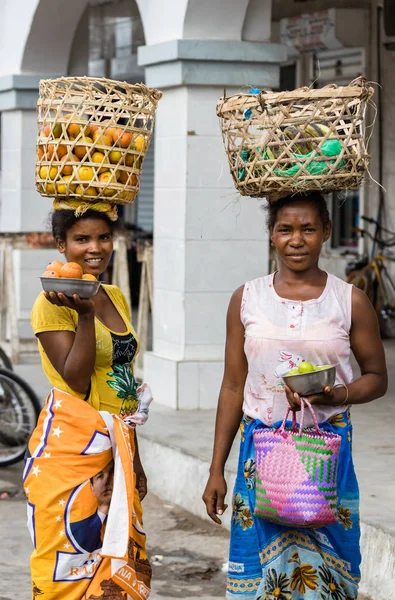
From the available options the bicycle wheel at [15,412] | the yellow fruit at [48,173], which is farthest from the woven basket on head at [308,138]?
the bicycle wheel at [15,412]

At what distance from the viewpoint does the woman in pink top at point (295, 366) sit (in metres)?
3.51

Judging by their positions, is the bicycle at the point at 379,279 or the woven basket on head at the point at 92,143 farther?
the bicycle at the point at 379,279

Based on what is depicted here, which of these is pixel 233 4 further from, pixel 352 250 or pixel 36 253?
pixel 352 250

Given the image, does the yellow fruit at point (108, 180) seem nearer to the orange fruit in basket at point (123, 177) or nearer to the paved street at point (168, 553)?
the orange fruit in basket at point (123, 177)

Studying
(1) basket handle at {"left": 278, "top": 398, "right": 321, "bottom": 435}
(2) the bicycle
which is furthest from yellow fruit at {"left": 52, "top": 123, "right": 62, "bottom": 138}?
(2) the bicycle

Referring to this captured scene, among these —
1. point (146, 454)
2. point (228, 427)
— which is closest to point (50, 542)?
point (228, 427)

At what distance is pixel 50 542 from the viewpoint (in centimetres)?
366

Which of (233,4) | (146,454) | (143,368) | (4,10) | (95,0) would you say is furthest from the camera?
(95,0)

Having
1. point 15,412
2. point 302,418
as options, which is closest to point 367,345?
point 302,418

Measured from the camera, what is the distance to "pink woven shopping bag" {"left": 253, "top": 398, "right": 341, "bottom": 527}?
3.31m

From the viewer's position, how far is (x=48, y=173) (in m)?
3.88

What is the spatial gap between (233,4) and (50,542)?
503 cm

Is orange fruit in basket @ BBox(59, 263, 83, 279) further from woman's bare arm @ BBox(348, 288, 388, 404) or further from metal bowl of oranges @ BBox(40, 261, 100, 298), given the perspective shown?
woman's bare arm @ BBox(348, 288, 388, 404)

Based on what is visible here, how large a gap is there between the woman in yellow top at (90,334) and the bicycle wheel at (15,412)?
3450mm
